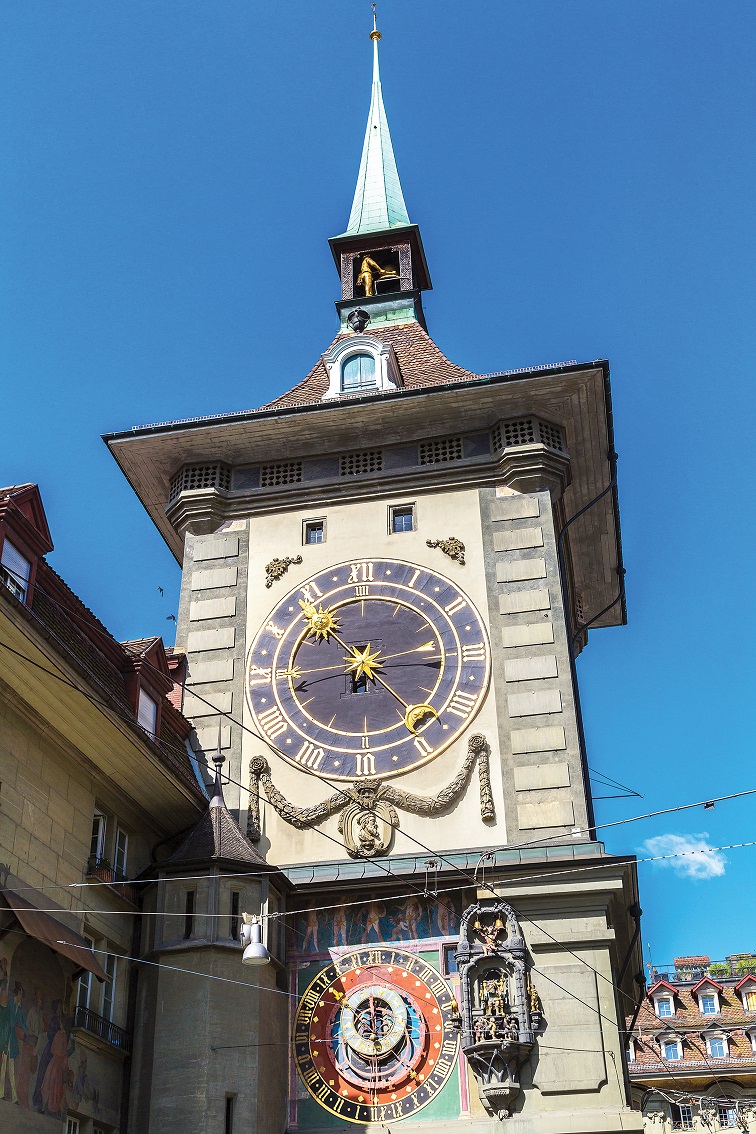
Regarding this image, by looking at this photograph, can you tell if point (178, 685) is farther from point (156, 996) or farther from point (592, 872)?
point (592, 872)

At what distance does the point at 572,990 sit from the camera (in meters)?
20.3

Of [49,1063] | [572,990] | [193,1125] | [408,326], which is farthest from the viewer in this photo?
[408,326]

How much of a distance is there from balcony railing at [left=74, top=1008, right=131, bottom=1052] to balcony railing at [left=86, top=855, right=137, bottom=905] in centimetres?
179

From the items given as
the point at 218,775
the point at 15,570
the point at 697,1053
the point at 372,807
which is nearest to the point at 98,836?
the point at 218,775

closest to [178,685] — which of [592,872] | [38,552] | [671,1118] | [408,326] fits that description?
[38,552]

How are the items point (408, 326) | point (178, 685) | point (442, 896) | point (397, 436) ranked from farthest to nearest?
point (408, 326) < point (397, 436) < point (178, 685) < point (442, 896)

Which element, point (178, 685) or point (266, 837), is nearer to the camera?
point (266, 837)

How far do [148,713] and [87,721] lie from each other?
2.86 meters

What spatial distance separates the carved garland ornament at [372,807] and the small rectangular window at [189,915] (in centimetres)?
251

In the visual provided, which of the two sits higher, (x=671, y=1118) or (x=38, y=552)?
(x=38, y=552)

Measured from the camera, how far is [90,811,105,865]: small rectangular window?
787 inches

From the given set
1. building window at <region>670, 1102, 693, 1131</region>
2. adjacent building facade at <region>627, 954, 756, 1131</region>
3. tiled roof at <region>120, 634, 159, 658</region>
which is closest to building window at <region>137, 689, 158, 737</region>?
tiled roof at <region>120, 634, 159, 658</region>

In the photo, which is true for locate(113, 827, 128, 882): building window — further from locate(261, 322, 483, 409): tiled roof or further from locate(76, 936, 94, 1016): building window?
locate(261, 322, 483, 409): tiled roof

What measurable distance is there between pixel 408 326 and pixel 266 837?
48.6 feet
